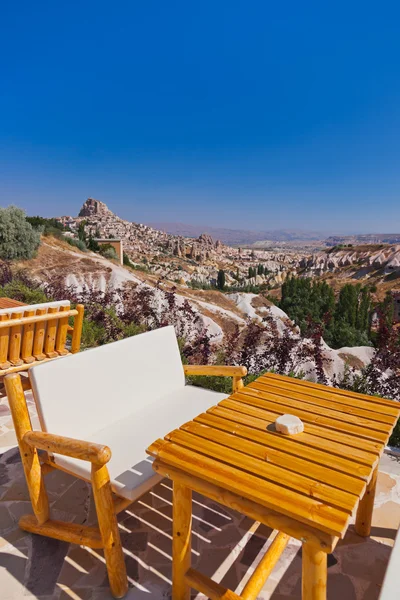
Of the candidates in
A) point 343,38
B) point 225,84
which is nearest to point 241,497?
point 343,38

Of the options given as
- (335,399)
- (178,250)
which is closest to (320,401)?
(335,399)

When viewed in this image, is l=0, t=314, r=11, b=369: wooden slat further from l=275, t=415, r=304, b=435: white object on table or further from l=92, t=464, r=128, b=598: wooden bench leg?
l=275, t=415, r=304, b=435: white object on table

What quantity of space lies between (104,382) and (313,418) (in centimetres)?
129

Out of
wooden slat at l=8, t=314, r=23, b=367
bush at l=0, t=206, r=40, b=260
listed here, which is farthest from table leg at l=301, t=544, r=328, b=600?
bush at l=0, t=206, r=40, b=260

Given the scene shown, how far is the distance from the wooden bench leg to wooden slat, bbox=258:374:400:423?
1.03m

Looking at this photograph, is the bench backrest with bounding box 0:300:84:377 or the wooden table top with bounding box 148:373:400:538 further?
the bench backrest with bounding box 0:300:84:377

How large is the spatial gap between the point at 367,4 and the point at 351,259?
85.0 m

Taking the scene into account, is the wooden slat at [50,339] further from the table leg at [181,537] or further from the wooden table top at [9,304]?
the table leg at [181,537]

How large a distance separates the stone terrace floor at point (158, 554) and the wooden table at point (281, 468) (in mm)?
189

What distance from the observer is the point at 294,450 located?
148 cm

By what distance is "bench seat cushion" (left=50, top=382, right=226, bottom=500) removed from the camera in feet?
5.66

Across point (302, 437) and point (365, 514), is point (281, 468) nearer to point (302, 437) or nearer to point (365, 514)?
point (302, 437)

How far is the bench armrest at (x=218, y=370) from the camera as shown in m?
2.55

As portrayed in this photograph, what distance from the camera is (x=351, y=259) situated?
9094 cm
